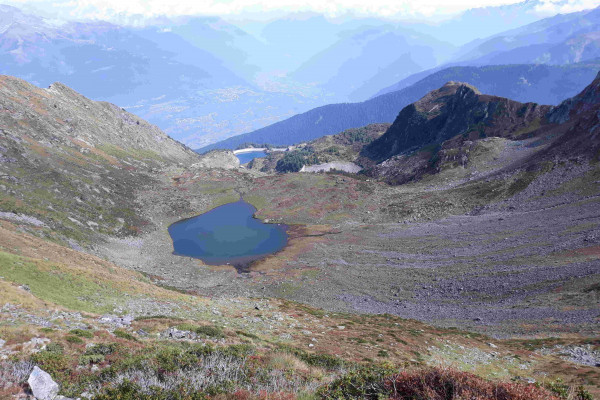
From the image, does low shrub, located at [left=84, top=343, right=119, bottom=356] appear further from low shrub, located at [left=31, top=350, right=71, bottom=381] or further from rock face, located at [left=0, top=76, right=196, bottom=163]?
rock face, located at [left=0, top=76, right=196, bottom=163]

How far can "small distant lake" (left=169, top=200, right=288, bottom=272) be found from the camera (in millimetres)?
101625

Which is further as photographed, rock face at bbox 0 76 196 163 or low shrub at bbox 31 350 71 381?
rock face at bbox 0 76 196 163

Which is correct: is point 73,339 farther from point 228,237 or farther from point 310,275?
point 228,237

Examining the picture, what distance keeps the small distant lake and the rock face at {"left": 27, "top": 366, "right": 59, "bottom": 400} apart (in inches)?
2934

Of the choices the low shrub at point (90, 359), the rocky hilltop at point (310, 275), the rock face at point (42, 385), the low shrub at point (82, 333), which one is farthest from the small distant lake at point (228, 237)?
the rock face at point (42, 385)

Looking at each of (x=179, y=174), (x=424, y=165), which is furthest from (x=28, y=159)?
(x=424, y=165)

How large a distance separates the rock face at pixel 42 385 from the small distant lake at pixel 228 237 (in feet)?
245

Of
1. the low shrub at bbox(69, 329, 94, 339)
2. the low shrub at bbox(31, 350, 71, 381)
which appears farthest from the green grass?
the low shrub at bbox(31, 350, 71, 381)

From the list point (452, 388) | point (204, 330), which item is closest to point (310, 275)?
point (204, 330)

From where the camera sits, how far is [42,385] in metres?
14.5

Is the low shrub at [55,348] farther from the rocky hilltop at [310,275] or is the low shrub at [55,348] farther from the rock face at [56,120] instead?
the rock face at [56,120]

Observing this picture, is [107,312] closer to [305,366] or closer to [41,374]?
[41,374]

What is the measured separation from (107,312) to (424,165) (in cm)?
15831

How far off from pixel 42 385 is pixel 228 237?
4140 inches
